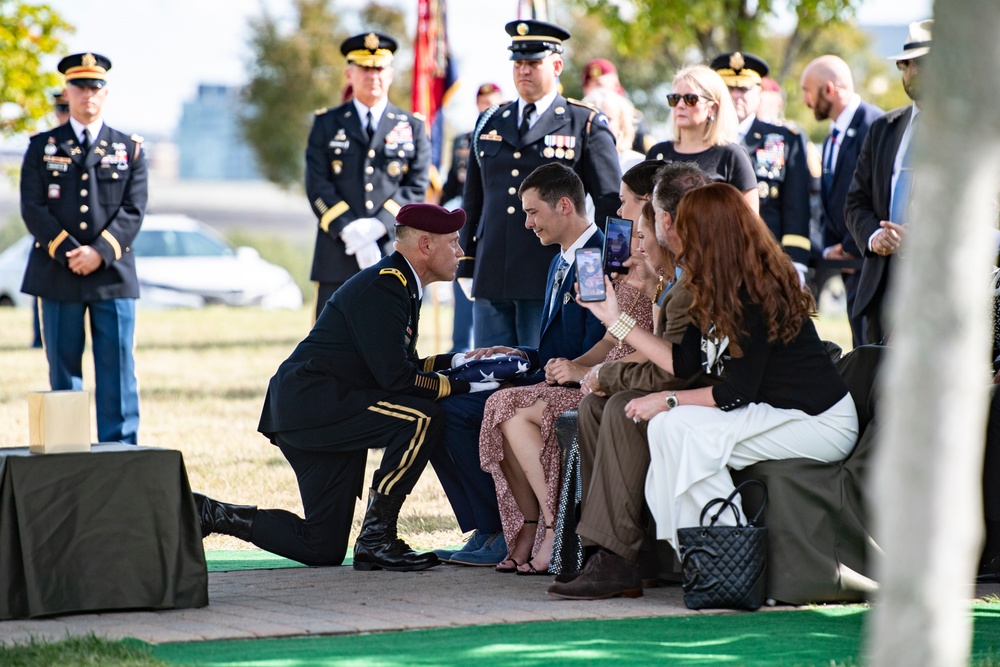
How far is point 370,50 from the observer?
9141 millimetres

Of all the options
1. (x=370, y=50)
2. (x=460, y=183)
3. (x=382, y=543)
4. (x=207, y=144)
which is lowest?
(x=382, y=543)

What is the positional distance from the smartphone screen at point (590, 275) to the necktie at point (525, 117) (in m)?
2.53

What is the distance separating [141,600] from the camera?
5.02 metres

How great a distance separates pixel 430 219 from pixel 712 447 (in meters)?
1.67

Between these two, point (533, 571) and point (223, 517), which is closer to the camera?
point (223, 517)

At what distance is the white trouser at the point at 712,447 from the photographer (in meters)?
5.01

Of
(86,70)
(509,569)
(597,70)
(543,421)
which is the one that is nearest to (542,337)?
(543,421)

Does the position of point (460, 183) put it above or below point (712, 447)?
above

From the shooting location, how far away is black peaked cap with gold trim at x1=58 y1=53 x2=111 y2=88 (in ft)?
27.8

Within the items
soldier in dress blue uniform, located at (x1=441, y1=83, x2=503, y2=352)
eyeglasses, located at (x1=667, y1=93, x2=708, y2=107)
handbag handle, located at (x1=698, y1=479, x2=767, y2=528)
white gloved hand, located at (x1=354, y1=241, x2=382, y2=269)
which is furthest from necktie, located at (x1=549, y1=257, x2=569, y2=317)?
soldier in dress blue uniform, located at (x1=441, y1=83, x2=503, y2=352)

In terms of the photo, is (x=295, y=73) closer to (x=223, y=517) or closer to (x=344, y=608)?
(x=223, y=517)

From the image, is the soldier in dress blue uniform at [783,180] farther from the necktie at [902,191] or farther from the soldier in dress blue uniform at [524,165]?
the necktie at [902,191]

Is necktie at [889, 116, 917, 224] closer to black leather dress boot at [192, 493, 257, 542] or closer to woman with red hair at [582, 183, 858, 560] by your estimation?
woman with red hair at [582, 183, 858, 560]

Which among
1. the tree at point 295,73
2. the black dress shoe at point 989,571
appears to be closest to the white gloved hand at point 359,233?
the black dress shoe at point 989,571
